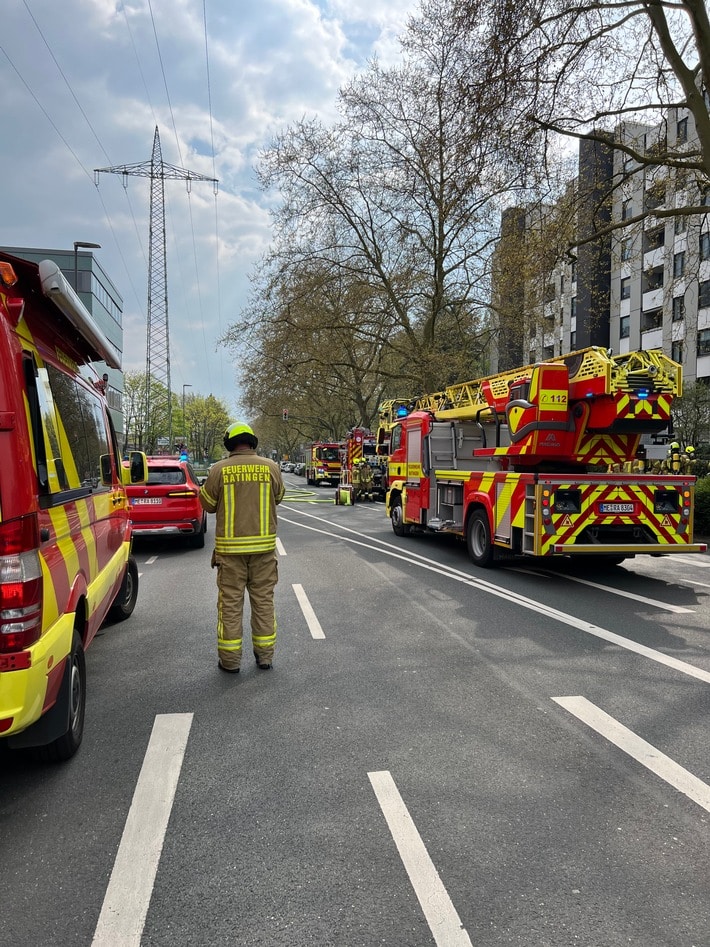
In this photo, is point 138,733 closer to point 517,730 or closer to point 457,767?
point 457,767

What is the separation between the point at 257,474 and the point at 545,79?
38.3 ft

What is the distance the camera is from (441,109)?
50.7 ft

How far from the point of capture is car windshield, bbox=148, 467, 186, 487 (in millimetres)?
12055

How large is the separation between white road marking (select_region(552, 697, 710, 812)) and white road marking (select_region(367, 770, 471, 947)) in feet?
4.63

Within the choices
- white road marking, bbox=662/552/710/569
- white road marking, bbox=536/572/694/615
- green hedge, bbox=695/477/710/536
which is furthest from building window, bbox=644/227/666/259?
white road marking, bbox=536/572/694/615

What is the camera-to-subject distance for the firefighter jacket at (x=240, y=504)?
5281mm

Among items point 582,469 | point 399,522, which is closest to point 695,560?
point 582,469

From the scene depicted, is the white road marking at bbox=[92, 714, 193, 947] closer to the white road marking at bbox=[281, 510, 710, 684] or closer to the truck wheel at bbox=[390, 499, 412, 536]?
the white road marking at bbox=[281, 510, 710, 684]

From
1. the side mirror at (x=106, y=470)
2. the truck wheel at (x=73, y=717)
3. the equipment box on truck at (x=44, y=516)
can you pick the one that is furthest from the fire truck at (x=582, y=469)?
the truck wheel at (x=73, y=717)

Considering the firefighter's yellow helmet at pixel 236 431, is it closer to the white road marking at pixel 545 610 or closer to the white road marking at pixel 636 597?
the white road marking at pixel 545 610

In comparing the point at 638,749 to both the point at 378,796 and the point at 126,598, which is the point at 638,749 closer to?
the point at 378,796

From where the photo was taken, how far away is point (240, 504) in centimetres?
530

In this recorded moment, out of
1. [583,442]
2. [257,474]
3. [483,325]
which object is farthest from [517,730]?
[483,325]

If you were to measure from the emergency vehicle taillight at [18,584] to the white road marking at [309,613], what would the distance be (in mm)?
3696
